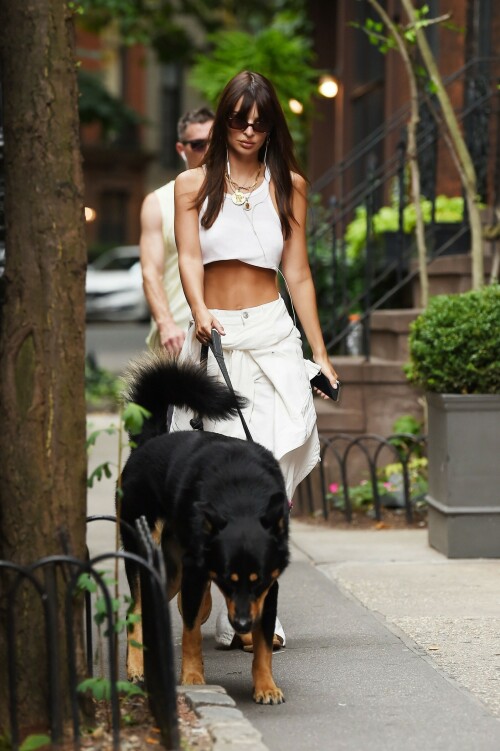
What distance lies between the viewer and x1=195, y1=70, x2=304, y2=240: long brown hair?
17.2 feet

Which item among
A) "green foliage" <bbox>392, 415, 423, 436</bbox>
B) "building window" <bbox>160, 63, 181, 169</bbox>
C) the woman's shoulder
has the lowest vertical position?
"green foliage" <bbox>392, 415, 423, 436</bbox>

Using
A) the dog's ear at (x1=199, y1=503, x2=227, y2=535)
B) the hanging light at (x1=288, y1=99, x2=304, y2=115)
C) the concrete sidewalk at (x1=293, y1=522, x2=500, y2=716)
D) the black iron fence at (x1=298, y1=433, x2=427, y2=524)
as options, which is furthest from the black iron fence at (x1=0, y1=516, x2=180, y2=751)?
the hanging light at (x1=288, y1=99, x2=304, y2=115)

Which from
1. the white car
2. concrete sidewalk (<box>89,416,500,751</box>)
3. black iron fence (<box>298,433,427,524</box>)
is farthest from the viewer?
the white car

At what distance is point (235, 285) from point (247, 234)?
219mm

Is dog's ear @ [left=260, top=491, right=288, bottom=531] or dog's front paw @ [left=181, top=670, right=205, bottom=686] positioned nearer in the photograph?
dog's ear @ [left=260, top=491, right=288, bottom=531]

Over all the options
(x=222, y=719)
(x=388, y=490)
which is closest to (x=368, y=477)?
(x=388, y=490)

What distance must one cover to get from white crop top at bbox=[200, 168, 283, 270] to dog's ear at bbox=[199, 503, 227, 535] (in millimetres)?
1369

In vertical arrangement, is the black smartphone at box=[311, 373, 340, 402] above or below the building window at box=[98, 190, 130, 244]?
below

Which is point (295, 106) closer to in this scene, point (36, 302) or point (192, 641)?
point (192, 641)

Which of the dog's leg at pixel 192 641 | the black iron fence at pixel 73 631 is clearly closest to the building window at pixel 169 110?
the dog's leg at pixel 192 641

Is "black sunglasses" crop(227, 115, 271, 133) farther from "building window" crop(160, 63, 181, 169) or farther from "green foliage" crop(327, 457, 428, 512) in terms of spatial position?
"building window" crop(160, 63, 181, 169)

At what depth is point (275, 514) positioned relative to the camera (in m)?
4.36

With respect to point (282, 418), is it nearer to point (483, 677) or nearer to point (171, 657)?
point (483, 677)

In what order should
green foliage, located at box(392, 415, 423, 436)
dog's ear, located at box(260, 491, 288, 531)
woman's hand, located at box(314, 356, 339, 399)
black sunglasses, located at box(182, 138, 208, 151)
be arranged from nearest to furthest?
1. dog's ear, located at box(260, 491, 288, 531)
2. woman's hand, located at box(314, 356, 339, 399)
3. black sunglasses, located at box(182, 138, 208, 151)
4. green foliage, located at box(392, 415, 423, 436)
